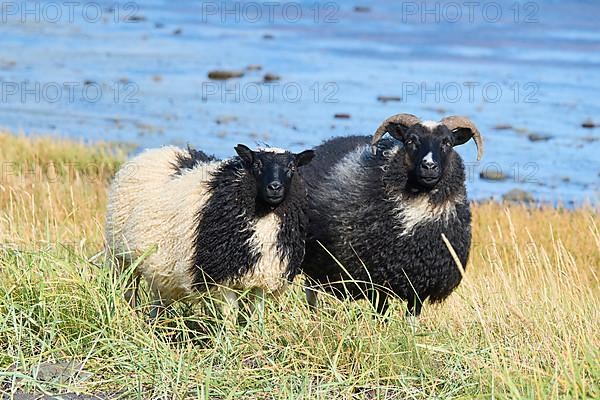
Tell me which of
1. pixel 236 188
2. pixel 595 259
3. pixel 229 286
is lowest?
pixel 595 259

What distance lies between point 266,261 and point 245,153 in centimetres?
67

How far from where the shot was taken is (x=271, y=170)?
738 centimetres

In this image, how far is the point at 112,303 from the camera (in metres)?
7.01

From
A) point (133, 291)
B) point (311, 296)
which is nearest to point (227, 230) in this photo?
point (133, 291)

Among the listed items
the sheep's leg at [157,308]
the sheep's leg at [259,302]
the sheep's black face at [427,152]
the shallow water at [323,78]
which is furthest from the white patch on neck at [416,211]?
the shallow water at [323,78]

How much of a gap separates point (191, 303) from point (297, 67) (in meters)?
15.9

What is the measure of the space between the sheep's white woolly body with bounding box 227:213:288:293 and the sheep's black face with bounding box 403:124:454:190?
0.98m

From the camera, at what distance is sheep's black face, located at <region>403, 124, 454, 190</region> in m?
7.67

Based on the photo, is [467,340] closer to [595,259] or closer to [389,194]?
[389,194]

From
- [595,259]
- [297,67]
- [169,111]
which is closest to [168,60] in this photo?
[297,67]

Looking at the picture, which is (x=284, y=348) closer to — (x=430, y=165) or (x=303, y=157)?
(x=303, y=157)

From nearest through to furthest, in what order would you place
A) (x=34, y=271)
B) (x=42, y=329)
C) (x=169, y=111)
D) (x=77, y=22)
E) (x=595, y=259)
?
(x=42, y=329)
(x=34, y=271)
(x=595, y=259)
(x=169, y=111)
(x=77, y=22)

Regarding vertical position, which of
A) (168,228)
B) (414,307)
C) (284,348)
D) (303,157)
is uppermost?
(303,157)

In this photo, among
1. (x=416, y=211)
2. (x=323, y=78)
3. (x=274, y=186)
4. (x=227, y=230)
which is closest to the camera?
(x=274, y=186)
